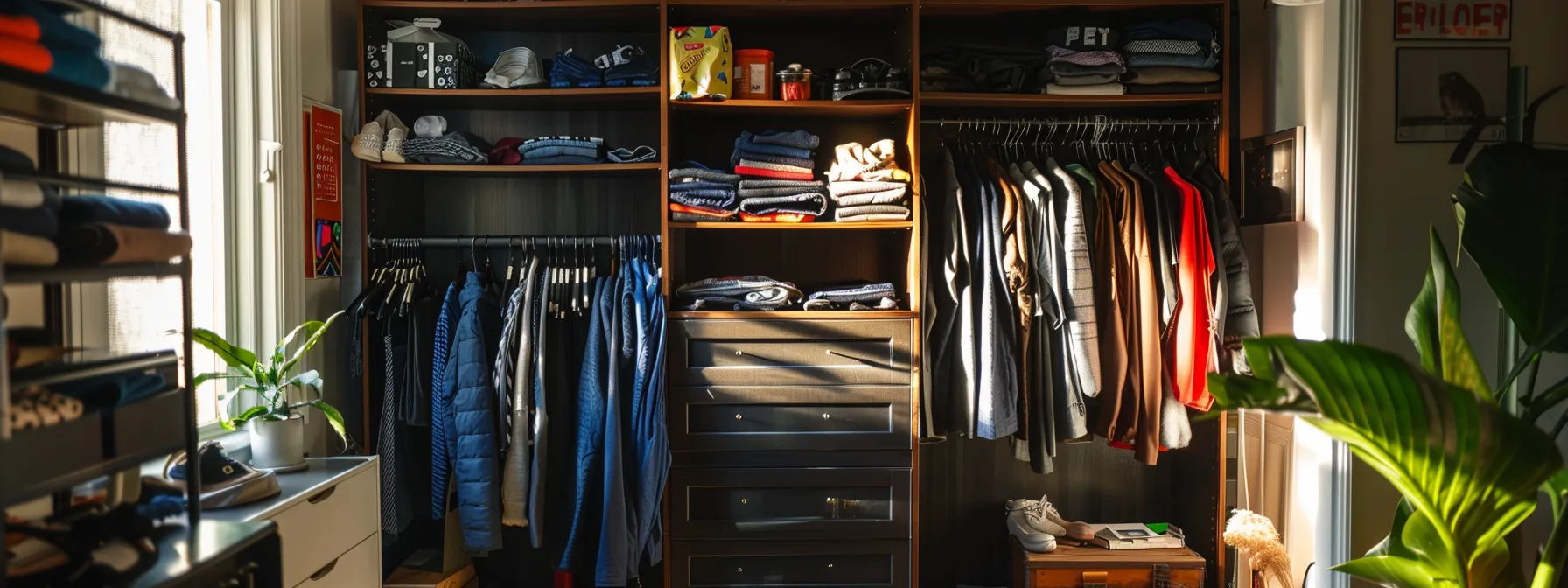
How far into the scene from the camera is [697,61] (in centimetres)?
291

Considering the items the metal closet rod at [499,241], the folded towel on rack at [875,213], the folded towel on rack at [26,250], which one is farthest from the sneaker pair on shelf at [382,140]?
the folded towel on rack at [26,250]

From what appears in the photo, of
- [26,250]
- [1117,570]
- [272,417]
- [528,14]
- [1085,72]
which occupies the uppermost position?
[528,14]

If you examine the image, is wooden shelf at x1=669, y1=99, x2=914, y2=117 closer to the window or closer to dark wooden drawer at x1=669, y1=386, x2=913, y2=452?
dark wooden drawer at x1=669, y1=386, x2=913, y2=452

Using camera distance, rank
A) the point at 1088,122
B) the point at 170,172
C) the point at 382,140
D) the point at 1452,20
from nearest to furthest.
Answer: the point at 170,172 < the point at 1452,20 < the point at 382,140 < the point at 1088,122

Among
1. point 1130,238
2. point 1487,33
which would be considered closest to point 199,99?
point 1130,238

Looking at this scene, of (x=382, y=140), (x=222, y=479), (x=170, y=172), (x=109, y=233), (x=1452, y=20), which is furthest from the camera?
(x=382, y=140)

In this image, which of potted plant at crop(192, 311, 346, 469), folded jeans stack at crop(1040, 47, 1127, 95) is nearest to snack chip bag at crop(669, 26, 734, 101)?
folded jeans stack at crop(1040, 47, 1127, 95)

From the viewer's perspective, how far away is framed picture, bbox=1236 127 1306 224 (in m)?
2.81

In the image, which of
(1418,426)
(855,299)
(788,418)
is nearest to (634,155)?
(855,299)

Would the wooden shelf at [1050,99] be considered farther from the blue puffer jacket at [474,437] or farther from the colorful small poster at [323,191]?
the colorful small poster at [323,191]

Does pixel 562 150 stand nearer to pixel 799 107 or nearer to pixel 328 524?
pixel 799 107

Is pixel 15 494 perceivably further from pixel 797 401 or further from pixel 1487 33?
pixel 1487 33

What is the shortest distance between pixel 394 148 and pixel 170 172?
0.73 meters

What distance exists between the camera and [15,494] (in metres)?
1.28
